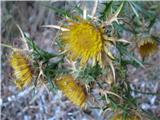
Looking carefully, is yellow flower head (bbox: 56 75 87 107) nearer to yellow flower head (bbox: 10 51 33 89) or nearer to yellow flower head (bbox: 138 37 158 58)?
yellow flower head (bbox: 10 51 33 89)

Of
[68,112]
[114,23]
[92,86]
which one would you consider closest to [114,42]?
[114,23]

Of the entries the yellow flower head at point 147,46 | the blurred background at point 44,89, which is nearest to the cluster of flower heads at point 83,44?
the yellow flower head at point 147,46

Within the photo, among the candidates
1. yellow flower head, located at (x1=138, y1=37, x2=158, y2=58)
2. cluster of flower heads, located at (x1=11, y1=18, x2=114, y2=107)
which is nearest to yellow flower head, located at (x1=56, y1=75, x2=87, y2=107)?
cluster of flower heads, located at (x1=11, y1=18, x2=114, y2=107)

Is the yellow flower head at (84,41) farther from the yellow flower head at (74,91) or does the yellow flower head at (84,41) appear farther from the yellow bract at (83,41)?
the yellow flower head at (74,91)

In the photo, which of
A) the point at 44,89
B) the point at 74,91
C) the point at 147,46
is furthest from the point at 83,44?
the point at 44,89

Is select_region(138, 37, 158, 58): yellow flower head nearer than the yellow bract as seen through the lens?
No

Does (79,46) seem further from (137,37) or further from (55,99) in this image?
(55,99)

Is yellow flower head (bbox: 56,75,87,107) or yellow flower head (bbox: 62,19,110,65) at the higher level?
yellow flower head (bbox: 62,19,110,65)

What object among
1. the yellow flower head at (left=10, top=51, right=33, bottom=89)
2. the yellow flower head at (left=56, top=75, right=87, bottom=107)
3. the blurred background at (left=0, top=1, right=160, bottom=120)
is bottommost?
the blurred background at (left=0, top=1, right=160, bottom=120)
